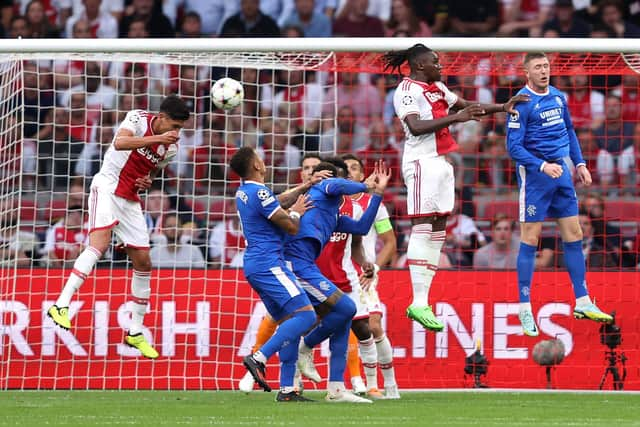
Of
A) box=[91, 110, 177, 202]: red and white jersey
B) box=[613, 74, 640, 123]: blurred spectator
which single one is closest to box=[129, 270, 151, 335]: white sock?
box=[91, 110, 177, 202]: red and white jersey

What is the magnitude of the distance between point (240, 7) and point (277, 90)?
258 cm

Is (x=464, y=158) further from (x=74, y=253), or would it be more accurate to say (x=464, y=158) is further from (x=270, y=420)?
(x=270, y=420)

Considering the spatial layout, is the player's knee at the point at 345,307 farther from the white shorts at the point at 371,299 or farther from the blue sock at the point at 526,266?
the blue sock at the point at 526,266

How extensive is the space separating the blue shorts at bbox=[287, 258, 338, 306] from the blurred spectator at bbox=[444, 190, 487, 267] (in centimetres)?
421

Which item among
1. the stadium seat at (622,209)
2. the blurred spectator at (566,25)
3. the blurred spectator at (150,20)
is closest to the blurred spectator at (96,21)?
the blurred spectator at (150,20)

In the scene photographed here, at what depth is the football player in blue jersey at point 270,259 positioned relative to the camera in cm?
1115

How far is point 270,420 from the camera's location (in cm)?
966

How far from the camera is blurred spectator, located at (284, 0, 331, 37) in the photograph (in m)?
20.1

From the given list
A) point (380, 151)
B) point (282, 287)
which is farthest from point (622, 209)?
point (282, 287)

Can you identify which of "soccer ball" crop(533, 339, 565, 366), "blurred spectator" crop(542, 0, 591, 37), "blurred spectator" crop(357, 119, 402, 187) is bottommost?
"soccer ball" crop(533, 339, 565, 366)

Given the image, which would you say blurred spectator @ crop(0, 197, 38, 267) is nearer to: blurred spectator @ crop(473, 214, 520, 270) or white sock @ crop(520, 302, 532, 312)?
blurred spectator @ crop(473, 214, 520, 270)

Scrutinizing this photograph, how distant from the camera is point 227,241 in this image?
15773 mm

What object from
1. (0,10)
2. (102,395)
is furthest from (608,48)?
(0,10)

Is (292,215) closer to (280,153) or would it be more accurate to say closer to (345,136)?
(280,153)
